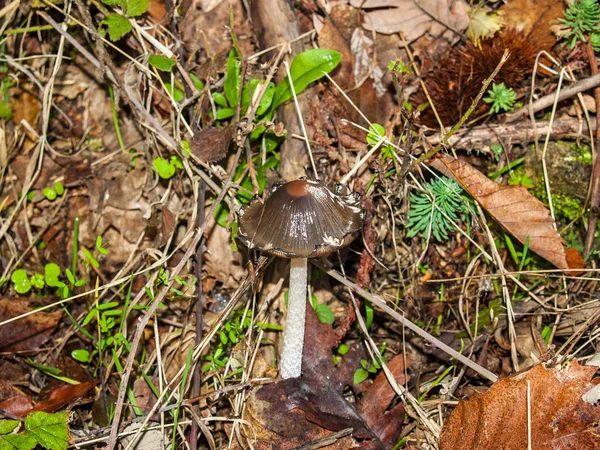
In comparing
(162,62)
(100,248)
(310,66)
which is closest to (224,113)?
(162,62)

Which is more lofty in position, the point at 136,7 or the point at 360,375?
the point at 136,7

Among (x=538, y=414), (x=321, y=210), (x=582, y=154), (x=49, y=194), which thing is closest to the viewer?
(x=538, y=414)

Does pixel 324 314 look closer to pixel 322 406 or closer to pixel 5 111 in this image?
pixel 322 406

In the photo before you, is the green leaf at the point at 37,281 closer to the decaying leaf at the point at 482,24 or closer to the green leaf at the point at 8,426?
the green leaf at the point at 8,426

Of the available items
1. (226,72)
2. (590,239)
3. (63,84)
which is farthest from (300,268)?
(63,84)

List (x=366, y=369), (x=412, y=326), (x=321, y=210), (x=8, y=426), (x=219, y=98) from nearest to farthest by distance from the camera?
1. (x=321, y=210)
2. (x=8, y=426)
3. (x=412, y=326)
4. (x=366, y=369)
5. (x=219, y=98)

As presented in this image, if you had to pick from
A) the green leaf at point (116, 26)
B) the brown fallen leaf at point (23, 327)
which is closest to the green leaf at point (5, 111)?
the green leaf at point (116, 26)
